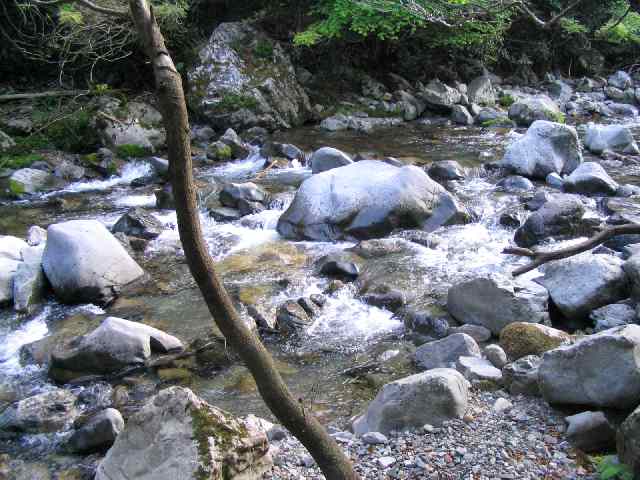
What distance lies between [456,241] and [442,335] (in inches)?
96.2

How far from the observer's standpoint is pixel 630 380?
3357mm

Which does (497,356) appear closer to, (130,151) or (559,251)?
(559,251)

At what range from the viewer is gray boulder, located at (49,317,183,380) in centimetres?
510

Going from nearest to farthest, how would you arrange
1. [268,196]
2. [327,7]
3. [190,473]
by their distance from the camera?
[190,473] → [268,196] → [327,7]

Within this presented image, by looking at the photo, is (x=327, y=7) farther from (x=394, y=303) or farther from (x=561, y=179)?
(x=394, y=303)

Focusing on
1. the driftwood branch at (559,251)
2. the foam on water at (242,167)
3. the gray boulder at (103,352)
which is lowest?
the gray boulder at (103,352)

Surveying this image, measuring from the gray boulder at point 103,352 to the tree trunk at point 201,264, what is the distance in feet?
9.89

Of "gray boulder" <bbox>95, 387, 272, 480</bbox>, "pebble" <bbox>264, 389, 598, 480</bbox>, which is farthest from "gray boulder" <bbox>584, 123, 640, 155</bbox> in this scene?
"gray boulder" <bbox>95, 387, 272, 480</bbox>

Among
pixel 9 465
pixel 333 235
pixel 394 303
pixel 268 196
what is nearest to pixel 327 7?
pixel 268 196

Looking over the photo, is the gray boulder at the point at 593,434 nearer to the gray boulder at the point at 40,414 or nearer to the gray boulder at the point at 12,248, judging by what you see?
the gray boulder at the point at 40,414

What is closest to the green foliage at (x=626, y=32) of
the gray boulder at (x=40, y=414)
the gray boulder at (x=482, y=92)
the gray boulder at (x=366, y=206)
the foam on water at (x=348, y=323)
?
the gray boulder at (x=482, y=92)

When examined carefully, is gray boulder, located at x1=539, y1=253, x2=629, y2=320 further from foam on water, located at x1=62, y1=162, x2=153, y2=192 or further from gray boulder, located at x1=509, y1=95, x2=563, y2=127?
gray boulder, located at x1=509, y1=95, x2=563, y2=127

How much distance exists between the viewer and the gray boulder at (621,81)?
63.1ft

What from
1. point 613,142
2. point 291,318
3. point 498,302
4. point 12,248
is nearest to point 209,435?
point 291,318
